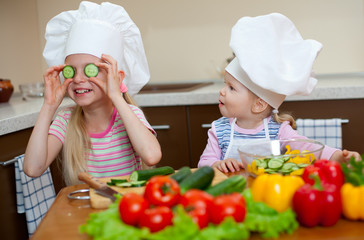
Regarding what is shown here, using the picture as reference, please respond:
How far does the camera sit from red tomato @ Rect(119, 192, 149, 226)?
80 centimetres

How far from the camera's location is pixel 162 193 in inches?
32.8

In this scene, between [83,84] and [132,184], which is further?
[83,84]

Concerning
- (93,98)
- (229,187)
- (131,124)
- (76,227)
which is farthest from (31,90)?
(229,187)

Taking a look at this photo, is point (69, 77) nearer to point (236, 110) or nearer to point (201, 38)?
point (236, 110)

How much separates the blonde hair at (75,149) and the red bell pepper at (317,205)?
0.94 meters

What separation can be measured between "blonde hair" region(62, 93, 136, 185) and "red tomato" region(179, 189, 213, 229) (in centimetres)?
84

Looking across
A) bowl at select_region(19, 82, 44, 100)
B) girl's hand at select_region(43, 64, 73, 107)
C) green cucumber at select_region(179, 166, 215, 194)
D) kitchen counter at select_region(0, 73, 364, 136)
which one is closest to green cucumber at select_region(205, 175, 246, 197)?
green cucumber at select_region(179, 166, 215, 194)

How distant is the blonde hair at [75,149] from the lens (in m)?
1.60

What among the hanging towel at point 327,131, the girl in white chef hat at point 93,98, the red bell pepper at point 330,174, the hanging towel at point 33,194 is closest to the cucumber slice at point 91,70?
the girl in white chef hat at point 93,98

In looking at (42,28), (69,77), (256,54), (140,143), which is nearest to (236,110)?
(256,54)

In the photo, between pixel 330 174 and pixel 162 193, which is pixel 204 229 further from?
pixel 330 174

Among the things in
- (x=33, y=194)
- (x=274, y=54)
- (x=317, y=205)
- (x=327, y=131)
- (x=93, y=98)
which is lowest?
(x=33, y=194)

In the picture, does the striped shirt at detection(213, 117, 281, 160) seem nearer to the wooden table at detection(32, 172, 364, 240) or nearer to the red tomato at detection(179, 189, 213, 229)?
the wooden table at detection(32, 172, 364, 240)

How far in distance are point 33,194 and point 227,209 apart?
115cm
